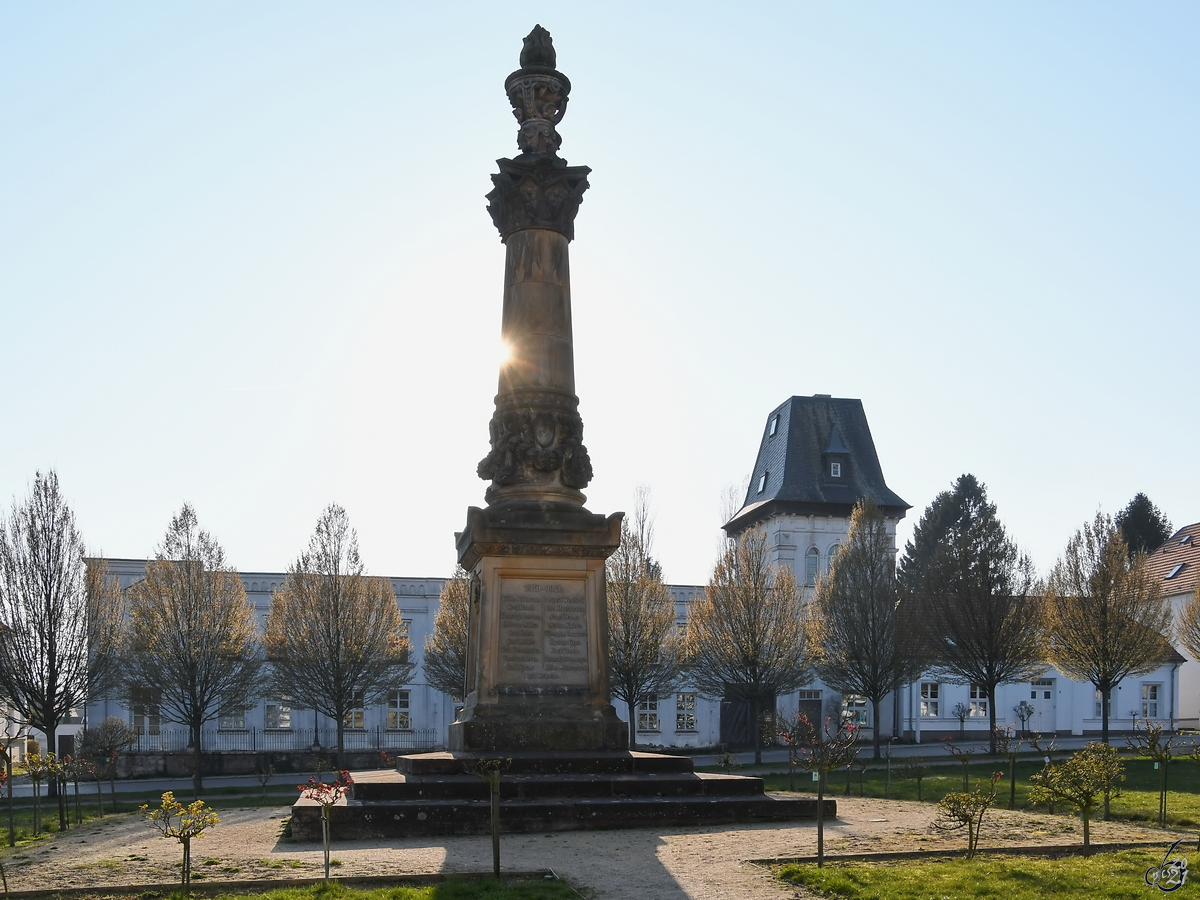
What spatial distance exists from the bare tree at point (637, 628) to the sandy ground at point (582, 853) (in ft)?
78.8

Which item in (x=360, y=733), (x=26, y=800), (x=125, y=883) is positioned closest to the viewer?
(x=125, y=883)

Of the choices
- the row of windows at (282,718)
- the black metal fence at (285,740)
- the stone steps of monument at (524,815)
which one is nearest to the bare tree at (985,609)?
the row of windows at (282,718)

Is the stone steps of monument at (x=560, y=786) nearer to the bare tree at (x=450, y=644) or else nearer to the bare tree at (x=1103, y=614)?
the bare tree at (x=1103, y=614)

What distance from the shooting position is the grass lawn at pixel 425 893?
9.11 metres

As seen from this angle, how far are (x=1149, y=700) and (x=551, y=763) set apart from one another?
4788 cm

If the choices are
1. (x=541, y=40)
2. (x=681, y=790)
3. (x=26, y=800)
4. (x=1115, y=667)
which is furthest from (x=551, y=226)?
(x=1115, y=667)

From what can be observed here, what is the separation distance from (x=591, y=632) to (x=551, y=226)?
5.89 m

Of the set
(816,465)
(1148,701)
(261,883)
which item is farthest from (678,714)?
(261,883)

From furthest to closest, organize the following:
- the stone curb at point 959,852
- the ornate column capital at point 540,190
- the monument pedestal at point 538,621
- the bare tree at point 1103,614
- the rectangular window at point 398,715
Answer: the rectangular window at point 398,715
the bare tree at point 1103,614
the ornate column capital at point 540,190
the monument pedestal at point 538,621
the stone curb at point 959,852

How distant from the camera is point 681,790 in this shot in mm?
14445

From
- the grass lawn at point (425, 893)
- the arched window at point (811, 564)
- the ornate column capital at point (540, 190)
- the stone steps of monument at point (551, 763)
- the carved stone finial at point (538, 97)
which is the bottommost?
the grass lawn at point (425, 893)

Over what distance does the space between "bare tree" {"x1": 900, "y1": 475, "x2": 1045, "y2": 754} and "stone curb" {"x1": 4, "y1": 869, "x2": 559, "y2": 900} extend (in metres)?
28.0

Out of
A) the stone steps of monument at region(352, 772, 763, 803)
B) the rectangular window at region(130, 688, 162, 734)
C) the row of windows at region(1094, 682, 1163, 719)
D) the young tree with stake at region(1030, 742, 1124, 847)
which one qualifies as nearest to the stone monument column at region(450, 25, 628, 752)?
the stone steps of monument at region(352, 772, 763, 803)

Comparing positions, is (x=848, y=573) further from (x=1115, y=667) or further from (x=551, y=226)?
(x=551, y=226)
